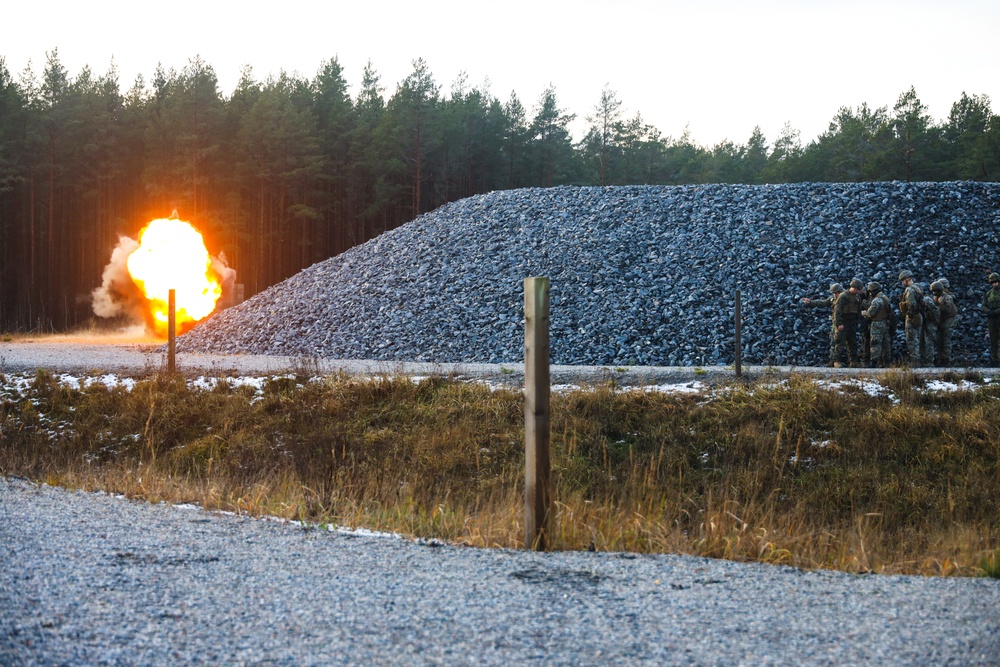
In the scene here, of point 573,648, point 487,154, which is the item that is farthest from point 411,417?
point 487,154

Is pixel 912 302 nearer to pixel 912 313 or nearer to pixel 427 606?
pixel 912 313

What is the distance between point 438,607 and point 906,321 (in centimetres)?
1598

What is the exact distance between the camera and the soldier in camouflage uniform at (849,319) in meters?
17.5

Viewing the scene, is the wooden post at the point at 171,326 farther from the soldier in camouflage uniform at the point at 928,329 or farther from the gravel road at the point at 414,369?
the soldier in camouflage uniform at the point at 928,329

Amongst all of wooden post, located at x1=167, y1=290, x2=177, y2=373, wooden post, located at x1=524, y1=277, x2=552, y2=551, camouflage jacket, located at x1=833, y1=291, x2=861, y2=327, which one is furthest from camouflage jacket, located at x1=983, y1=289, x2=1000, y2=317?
wooden post, located at x1=167, y1=290, x2=177, y2=373

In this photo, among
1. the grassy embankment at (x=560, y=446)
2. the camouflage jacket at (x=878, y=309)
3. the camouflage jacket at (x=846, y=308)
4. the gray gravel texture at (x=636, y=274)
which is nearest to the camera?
the grassy embankment at (x=560, y=446)

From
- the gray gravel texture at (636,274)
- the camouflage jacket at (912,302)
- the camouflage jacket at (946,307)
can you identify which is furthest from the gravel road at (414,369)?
the gray gravel texture at (636,274)

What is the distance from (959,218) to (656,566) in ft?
85.4

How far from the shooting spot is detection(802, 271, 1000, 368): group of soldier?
17500 millimetres

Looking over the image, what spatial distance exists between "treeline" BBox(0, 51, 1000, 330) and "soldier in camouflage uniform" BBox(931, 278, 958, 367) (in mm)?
34633

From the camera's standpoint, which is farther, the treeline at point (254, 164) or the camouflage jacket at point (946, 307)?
the treeline at point (254, 164)

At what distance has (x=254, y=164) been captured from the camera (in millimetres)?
48938

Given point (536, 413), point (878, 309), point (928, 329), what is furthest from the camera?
point (928, 329)

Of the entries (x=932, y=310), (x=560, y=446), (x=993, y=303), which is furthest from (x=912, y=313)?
(x=560, y=446)
